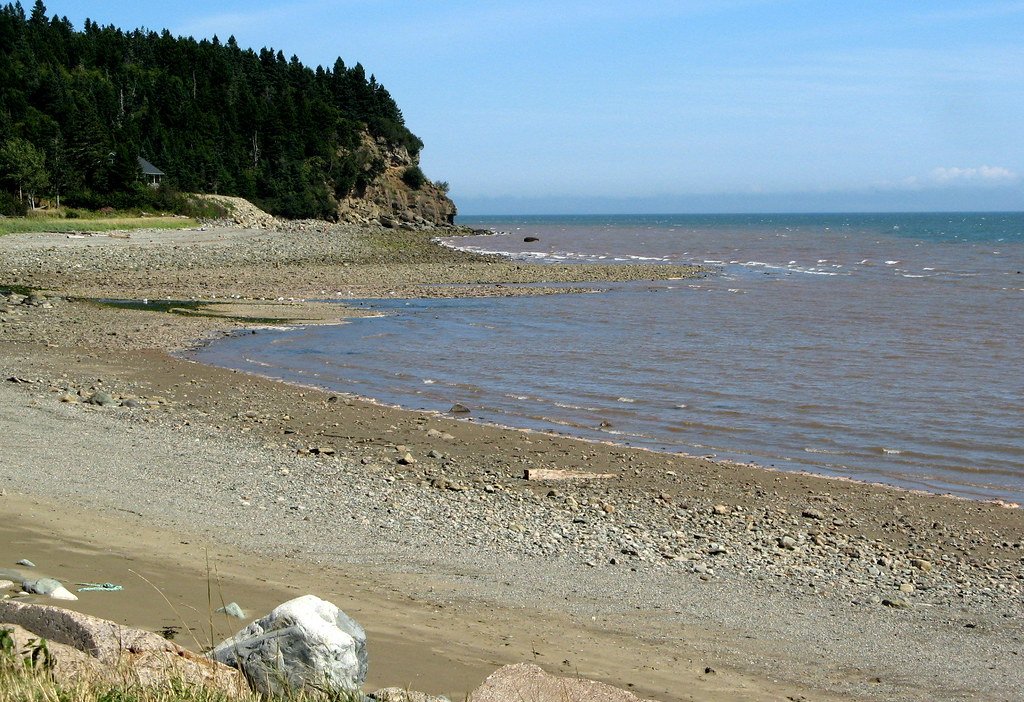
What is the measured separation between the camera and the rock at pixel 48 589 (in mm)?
5801

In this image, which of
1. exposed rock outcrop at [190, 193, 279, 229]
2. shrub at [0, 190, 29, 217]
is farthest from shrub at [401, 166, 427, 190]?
shrub at [0, 190, 29, 217]

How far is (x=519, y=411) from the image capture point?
1595 cm

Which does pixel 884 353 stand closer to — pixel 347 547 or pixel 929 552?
pixel 929 552

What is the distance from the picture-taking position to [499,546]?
8.50m

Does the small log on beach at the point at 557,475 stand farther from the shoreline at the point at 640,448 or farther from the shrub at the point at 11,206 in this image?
the shrub at the point at 11,206

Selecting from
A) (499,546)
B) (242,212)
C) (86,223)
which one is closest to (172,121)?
(242,212)

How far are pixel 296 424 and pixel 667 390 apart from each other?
23.3ft

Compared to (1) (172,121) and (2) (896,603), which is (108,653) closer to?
(2) (896,603)

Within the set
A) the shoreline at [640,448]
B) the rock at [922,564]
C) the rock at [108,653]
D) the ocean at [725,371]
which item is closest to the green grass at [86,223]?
the ocean at [725,371]

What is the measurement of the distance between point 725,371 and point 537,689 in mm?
15778

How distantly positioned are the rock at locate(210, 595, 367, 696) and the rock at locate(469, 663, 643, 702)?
64 cm

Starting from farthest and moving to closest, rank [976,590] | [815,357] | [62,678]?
[815,357] < [976,590] < [62,678]

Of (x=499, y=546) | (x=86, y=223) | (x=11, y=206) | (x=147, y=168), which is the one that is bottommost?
(x=499, y=546)

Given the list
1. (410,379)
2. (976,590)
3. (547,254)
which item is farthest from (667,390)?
(547,254)
